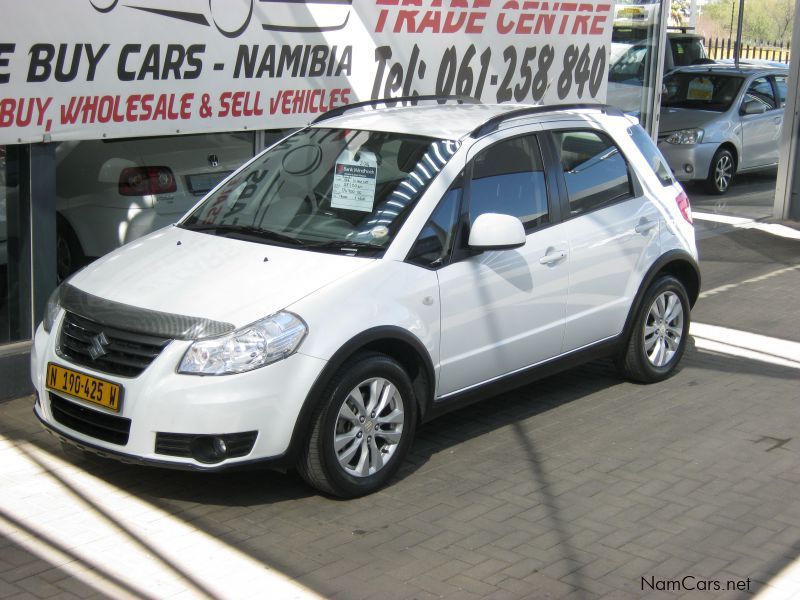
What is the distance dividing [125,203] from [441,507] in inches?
149

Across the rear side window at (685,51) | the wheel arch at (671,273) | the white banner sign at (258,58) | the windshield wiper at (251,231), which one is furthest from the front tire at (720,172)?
the rear side window at (685,51)

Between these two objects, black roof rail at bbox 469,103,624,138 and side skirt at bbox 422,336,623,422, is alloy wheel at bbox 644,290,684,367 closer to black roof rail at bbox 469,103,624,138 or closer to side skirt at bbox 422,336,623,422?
side skirt at bbox 422,336,623,422

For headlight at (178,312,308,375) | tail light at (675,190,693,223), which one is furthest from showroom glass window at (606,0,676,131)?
headlight at (178,312,308,375)

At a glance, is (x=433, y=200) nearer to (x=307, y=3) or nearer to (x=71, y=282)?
(x=71, y=282)

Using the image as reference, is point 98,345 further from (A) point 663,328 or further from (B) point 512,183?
(A) point 663,328

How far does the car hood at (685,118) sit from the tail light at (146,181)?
930cm

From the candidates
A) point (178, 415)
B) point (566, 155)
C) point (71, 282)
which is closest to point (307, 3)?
point (566, 155)

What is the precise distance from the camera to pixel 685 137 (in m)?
15.4

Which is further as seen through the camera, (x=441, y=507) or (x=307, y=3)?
(x=307, y=3)

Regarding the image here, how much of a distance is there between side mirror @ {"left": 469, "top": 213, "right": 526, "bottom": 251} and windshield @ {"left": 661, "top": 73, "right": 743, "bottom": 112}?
1111cm

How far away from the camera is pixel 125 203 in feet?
26.5

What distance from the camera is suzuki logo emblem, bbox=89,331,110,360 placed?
529 cm

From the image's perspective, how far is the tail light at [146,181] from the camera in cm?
803

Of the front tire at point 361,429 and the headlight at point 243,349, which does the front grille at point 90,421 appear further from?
the front tire at point 361,429
